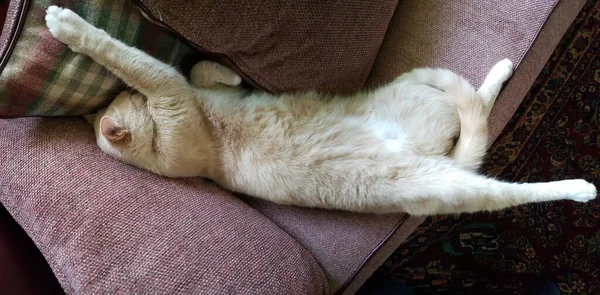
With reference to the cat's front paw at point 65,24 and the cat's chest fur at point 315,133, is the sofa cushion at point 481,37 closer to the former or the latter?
the cat's chest fur at point 315,133

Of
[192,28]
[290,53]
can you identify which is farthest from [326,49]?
[192,28]

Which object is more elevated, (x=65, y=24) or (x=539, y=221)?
(x=65, y=24)

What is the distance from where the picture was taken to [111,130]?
3.79 ft

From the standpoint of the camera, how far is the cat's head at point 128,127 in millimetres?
1189

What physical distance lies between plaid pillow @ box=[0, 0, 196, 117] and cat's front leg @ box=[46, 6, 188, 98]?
0.03 m

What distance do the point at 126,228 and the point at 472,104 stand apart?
0.93 metres

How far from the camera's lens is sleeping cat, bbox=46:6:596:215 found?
1169 millimetres

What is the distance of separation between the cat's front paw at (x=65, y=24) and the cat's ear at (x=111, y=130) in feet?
0.72

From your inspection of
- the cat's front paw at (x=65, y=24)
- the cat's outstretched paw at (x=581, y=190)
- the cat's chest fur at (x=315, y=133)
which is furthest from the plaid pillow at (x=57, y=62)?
the cat's outstretched paw at (x=581, y=190)

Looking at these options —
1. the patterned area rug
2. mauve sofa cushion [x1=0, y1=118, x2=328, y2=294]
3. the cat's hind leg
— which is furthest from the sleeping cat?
the patterned area rug

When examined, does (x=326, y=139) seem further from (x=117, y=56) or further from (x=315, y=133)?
(x=117, y=56)

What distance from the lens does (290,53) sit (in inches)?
44.0

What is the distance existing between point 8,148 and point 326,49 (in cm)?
86

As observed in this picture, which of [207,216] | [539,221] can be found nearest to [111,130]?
[207,216]
